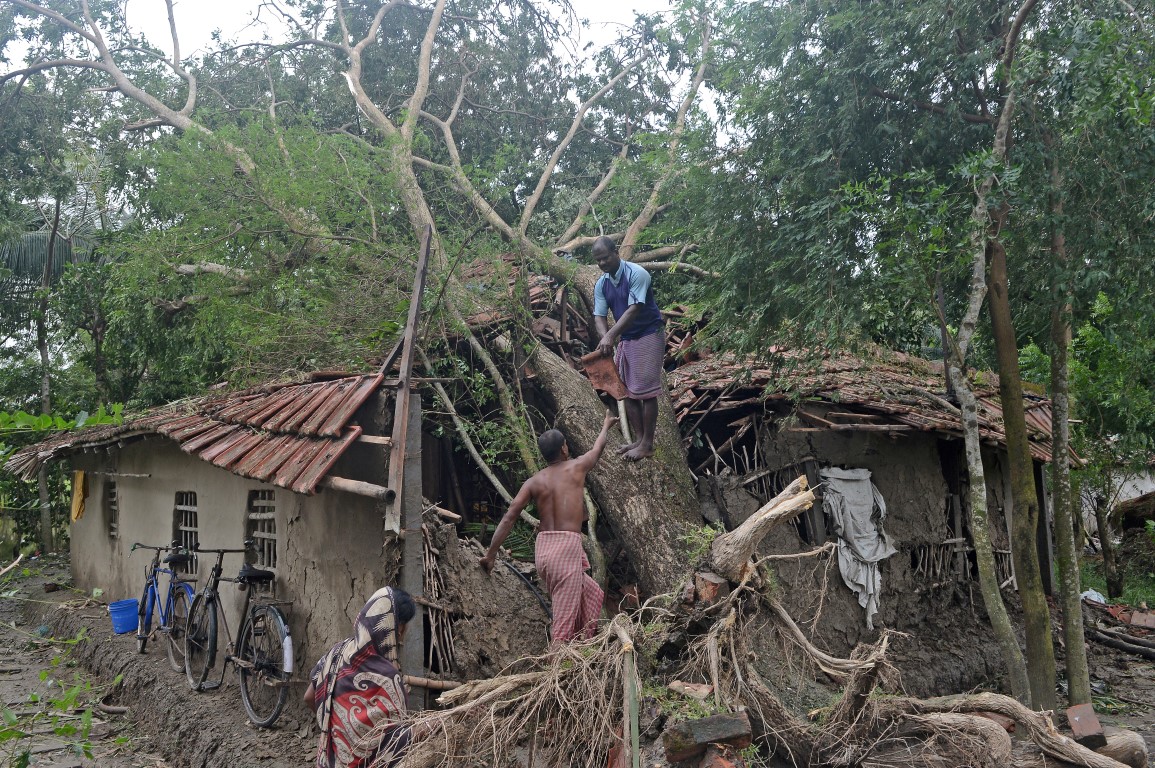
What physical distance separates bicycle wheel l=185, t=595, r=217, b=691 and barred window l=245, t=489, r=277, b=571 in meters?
0.78

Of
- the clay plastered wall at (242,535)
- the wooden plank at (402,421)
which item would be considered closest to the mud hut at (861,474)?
the clay plastered wall at (242,535)

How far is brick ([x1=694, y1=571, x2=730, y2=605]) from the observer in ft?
17.0

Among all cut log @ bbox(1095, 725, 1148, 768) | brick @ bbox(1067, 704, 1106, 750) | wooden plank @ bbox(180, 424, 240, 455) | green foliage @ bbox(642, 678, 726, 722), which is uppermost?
wooden plank @ bbox(180, 424, 240, 455)

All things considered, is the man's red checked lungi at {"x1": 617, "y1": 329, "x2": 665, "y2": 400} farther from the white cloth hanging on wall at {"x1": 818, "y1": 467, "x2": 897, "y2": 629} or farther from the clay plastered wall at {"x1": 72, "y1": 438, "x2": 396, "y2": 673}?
the white cloth hanging on wall at {"x1": 818, "y1": 467, "x2": 897, "y2": 629}

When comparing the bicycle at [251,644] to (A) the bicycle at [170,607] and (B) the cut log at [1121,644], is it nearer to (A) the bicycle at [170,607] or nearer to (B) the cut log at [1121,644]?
(A) the bicycle at [170,607]

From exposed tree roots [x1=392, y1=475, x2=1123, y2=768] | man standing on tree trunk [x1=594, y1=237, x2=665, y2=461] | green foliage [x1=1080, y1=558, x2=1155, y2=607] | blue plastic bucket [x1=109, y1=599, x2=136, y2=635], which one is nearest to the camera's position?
exposed tree roots [x1=392, y1=475, x2=1123, y2=768]

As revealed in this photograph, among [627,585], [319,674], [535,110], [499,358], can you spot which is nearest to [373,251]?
[499,358]

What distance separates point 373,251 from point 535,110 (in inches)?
354

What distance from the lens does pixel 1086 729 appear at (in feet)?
16.5

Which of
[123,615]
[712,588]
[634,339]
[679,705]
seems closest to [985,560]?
[712,588]

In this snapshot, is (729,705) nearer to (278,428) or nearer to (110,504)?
(278,428)

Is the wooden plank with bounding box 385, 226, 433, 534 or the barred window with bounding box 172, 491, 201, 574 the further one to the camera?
the barred window with bounding box 172, 491, 201, 574

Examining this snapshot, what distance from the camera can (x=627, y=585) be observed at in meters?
8.81

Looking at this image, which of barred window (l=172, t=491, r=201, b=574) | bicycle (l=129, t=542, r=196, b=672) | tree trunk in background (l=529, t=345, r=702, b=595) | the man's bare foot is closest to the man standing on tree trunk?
the man's bare foot
